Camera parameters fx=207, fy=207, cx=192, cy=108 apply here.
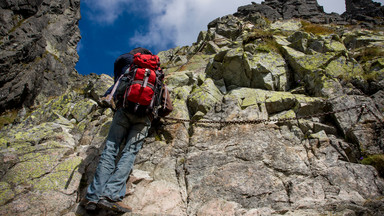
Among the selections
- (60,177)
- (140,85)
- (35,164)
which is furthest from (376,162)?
(35,164)

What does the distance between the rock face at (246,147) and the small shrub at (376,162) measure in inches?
1.3

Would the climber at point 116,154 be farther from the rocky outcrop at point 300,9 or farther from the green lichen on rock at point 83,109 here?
the rocky outcrop at point 300,9

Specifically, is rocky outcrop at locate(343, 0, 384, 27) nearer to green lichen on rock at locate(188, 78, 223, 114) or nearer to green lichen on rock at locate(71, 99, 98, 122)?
green lichen on rock at locate(188, 78, 223, 114)

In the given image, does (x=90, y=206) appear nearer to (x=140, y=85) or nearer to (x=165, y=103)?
(x=140, y=85)

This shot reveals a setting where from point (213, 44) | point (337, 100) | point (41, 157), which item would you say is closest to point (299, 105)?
point (337, 100)

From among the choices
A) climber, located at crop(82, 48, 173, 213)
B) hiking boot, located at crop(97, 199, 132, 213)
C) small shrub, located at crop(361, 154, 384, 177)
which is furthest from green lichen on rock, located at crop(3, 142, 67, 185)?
small shrub, located at crop(361, 154, 384, 177)

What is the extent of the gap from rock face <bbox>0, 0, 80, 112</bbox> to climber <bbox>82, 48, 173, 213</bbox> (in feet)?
97.6

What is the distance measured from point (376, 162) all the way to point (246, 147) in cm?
372

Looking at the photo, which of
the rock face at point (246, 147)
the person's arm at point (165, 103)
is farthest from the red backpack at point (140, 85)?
the rock face at point (246, 147)

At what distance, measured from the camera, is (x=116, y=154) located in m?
6.14

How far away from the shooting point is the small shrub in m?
6.01

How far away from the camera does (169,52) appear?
2927 cm

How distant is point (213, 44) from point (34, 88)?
3240cm

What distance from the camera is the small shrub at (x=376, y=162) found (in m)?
6.01
